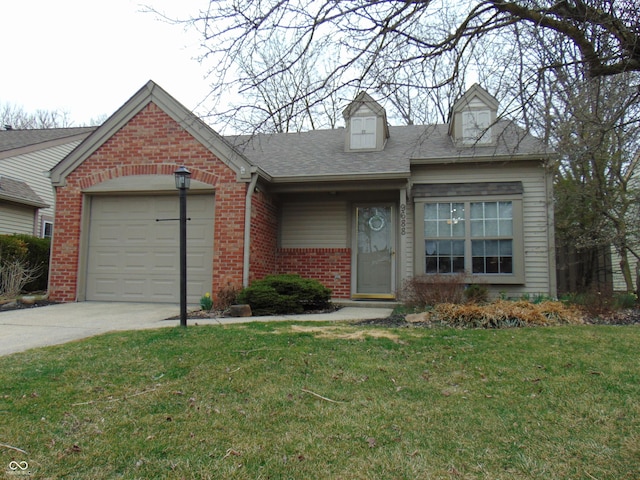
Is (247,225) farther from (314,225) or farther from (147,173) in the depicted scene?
(147,173)

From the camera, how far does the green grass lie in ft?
8.11

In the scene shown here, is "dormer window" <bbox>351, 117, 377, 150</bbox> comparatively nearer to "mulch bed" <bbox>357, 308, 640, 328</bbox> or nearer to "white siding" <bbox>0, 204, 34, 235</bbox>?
"mulch bed" <bbox>357, 308, 640, 328</bbox>

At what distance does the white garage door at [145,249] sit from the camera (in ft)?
30.9

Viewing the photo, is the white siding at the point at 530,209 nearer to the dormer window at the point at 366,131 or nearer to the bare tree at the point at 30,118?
the dormer window at the point at 366,131

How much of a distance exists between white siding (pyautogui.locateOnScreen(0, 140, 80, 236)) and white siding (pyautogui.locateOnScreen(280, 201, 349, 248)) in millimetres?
9630

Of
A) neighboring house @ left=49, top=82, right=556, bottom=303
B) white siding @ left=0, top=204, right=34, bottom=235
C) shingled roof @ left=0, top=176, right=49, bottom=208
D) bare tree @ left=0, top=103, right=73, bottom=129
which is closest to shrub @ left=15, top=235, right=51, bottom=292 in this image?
white siding @ left=0, top=204, right=34, bottom=235

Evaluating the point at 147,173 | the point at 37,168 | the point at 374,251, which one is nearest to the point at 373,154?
the point at 374,251

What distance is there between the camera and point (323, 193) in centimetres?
1072

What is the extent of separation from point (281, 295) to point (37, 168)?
1354 cm

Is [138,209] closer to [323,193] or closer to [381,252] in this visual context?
[323,193]

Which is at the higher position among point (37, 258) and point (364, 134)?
point (364, 134)

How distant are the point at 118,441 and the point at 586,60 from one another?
4.25 meters

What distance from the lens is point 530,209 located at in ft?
32.6

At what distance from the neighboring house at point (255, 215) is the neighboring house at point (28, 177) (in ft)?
19.1
